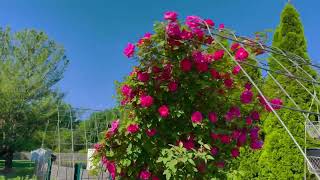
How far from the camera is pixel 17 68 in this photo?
62.3 ft

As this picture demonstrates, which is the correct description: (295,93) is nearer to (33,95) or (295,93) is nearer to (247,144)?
(247,144)

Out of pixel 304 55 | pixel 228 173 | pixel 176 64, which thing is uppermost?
pixel 304 55

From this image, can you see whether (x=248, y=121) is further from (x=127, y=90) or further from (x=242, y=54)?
(x=127, y=90)

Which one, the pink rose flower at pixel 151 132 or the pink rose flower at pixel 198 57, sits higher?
the pink rose flower at pixel 198 57

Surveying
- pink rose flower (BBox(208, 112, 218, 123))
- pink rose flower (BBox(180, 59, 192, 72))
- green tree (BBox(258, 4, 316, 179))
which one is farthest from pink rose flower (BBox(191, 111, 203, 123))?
green tree (BBox(258, 4, 316, 179))

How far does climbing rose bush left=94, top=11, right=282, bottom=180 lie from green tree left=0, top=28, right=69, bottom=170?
1573 centimetres

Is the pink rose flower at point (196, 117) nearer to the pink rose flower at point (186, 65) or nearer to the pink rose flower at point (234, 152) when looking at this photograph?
the pink rose flower at point (186, 65)

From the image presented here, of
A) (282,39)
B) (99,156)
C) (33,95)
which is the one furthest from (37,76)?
(99,156)

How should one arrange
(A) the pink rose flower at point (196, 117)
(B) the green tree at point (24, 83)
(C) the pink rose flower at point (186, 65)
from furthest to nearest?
(B) the green tree at point (24, 83) < (C) the pink rose flower at point (186, 65) < (A) the pink rose flower at point (196, 117)

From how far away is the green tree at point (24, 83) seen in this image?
1805 cm

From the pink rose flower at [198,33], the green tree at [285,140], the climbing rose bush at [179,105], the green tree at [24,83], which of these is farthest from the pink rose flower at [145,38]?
the green tree at [24,83]

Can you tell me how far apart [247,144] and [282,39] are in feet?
16.8

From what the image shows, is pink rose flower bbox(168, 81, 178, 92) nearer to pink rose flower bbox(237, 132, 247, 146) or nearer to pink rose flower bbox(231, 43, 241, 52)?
pink rose flower bbox(231, 43, 241, 52)

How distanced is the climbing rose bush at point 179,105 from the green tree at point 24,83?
51.6 ft
